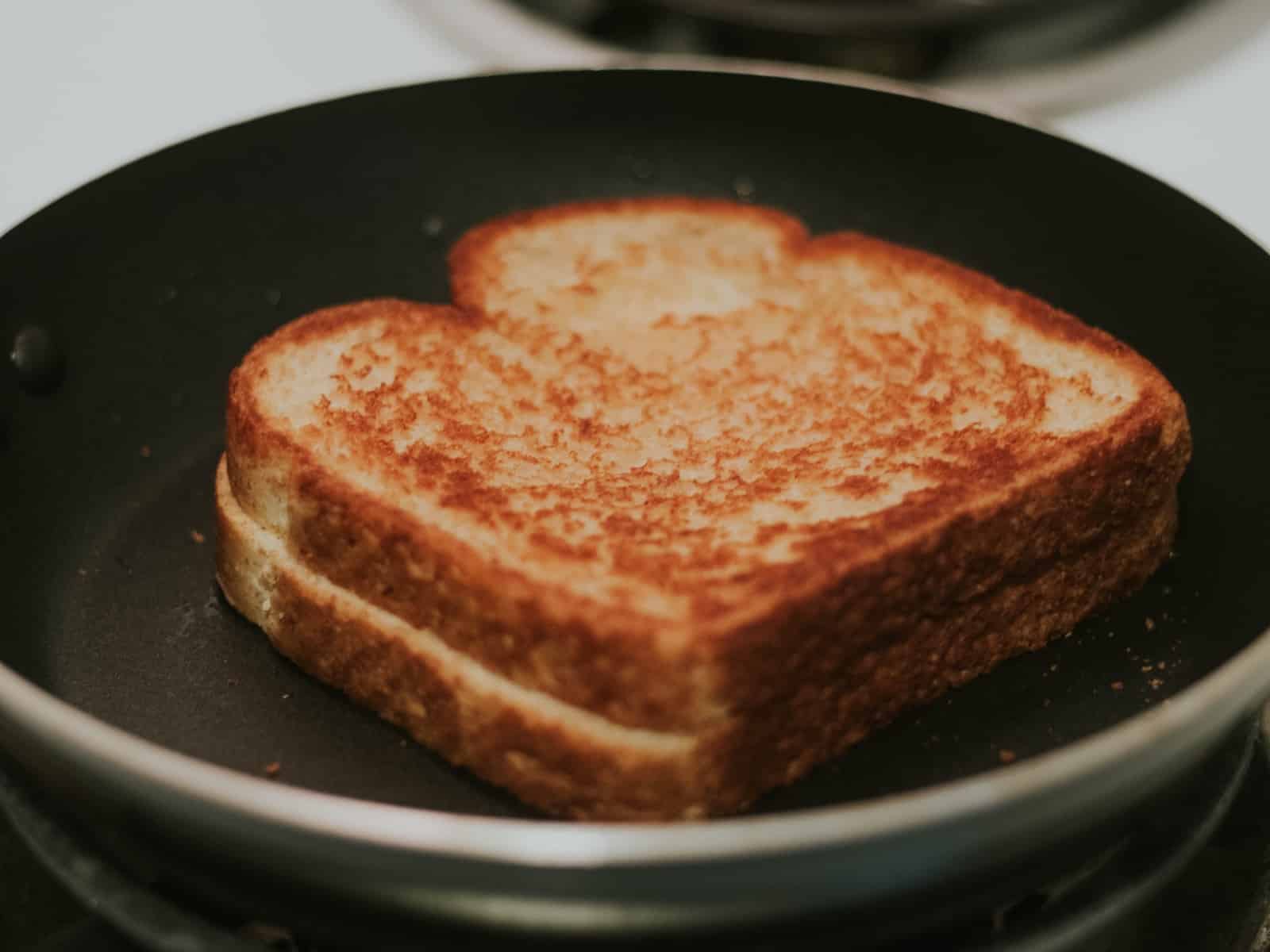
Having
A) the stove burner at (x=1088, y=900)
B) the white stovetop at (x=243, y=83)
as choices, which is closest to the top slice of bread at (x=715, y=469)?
the stove burner at (x=1088, y=900)

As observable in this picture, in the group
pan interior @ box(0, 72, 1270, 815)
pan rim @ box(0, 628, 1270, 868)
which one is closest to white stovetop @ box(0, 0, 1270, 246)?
pan interior @ box(0, 72, 1270, 815)

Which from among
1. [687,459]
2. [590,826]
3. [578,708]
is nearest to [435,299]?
[687,459]

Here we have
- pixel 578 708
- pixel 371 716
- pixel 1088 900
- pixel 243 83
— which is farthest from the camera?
pixel 243 83

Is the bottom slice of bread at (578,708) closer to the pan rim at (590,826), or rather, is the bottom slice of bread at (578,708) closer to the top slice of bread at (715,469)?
the top slice of bread at (715,469)

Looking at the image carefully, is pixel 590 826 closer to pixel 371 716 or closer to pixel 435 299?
pixel 371 716

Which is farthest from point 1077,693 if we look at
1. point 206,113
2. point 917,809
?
point 206,113
